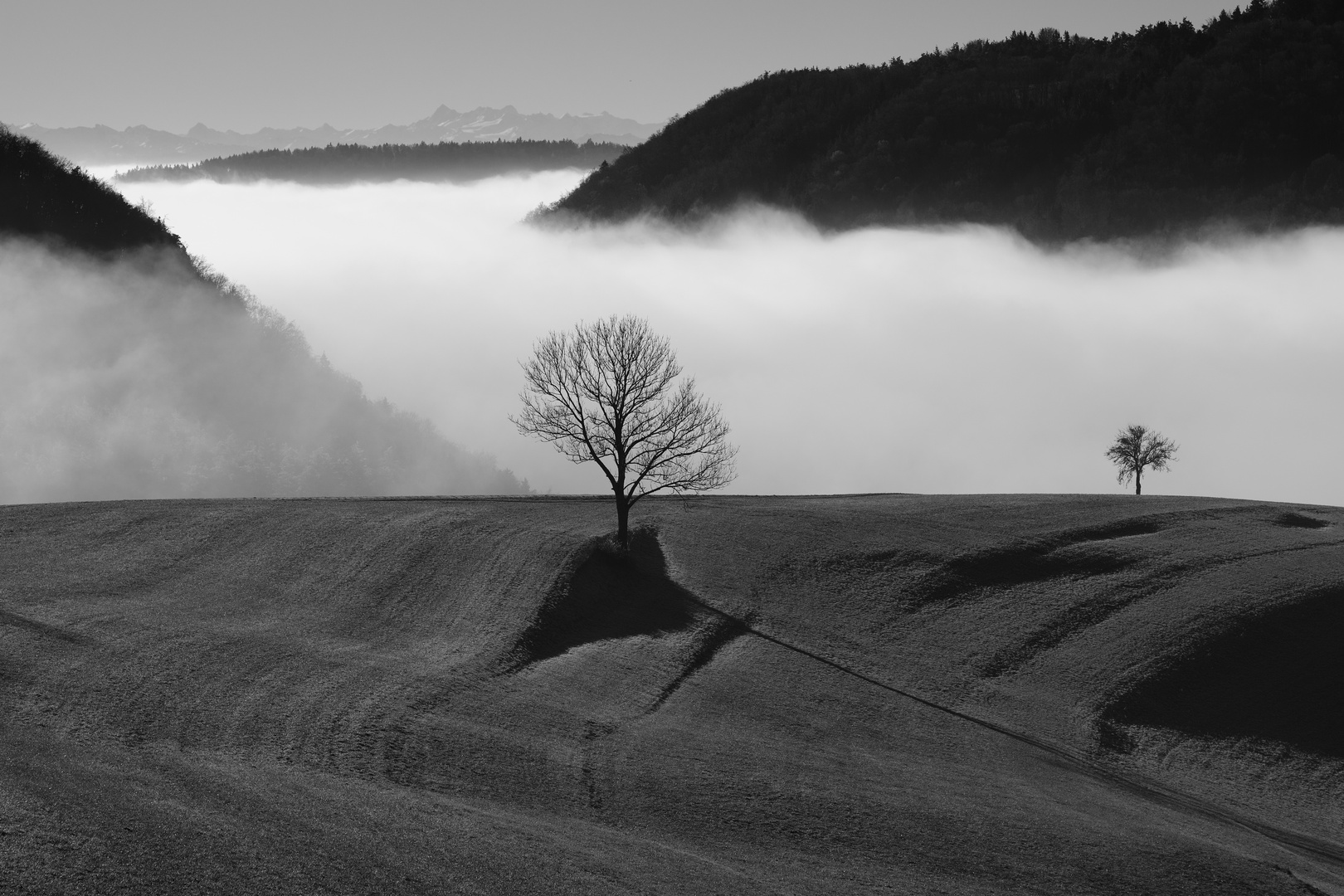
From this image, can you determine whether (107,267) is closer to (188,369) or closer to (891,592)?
(188,369)

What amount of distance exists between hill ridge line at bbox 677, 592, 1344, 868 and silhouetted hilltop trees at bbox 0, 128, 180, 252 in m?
152

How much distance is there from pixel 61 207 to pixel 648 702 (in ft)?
511

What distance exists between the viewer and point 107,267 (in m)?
160

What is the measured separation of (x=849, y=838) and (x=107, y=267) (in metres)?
165

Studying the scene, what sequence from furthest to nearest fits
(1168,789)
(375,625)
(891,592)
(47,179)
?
(47,179) < (891,592) < (375,625) < (1168,789)

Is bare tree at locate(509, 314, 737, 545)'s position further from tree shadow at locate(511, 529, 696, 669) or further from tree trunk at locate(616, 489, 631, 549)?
tree shadow at locate(511, 529, 696, 669)

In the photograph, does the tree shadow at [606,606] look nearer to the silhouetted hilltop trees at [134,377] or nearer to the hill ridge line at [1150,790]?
the hill ridge line at [1150,790]

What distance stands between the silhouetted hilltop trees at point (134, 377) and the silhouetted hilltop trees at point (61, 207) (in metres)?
0.21

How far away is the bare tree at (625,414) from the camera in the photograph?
48.3 meters

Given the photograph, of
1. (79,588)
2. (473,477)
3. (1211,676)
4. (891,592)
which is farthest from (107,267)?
(1211,676)

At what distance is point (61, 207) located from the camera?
156 metres

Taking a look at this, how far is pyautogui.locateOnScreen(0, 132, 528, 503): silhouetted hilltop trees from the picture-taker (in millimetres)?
140875

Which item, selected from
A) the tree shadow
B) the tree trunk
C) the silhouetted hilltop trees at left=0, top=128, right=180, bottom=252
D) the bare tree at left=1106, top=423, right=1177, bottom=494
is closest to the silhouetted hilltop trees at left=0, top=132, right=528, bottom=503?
the silhouetted hilltop trees at left=0, top=128, right=180, bottom=252

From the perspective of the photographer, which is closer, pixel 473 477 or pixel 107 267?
pixel 107 267
